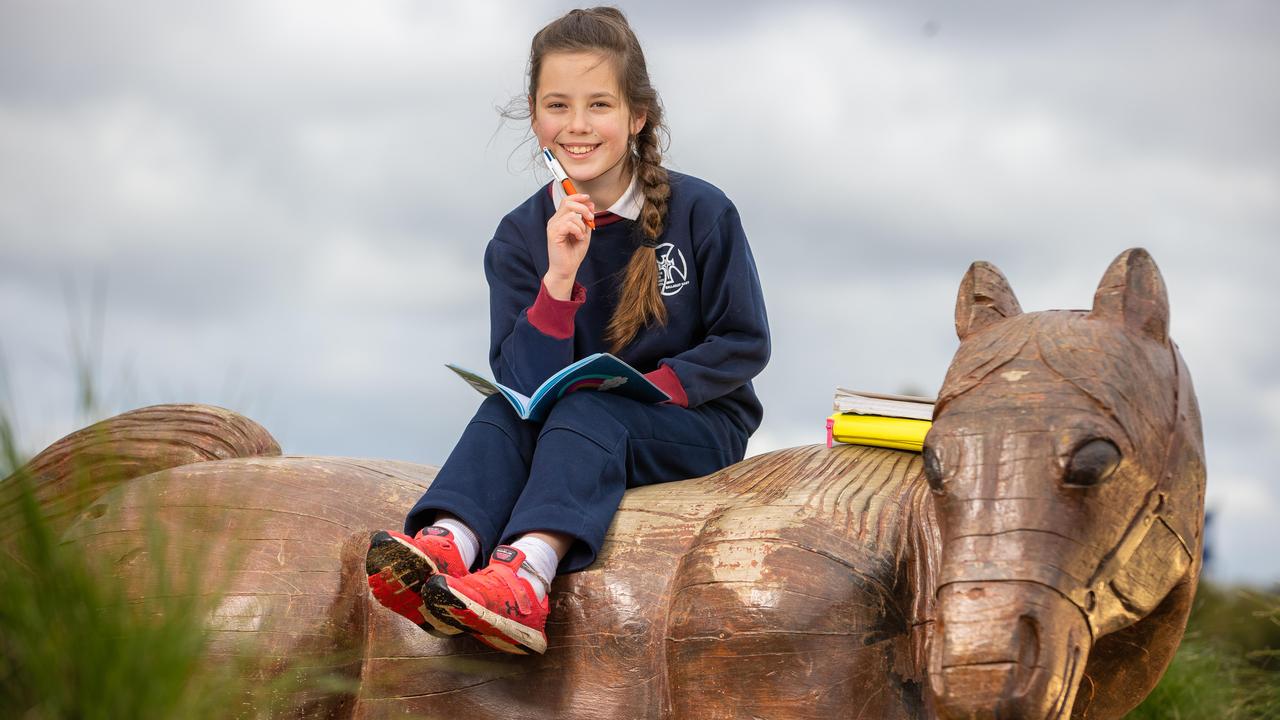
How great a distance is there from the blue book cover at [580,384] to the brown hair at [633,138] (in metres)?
0.27

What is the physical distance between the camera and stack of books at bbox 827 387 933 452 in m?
3.30

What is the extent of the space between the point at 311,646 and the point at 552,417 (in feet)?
2.75

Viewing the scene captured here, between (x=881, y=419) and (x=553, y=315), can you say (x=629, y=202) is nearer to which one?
(x=553, y=315)

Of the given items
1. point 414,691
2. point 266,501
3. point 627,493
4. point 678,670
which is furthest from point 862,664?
point 266,501

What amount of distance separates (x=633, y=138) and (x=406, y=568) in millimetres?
1607

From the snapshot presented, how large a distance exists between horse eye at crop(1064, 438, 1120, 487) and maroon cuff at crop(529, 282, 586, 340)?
146 centimetres

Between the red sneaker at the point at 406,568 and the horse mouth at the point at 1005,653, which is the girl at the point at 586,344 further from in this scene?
the horse mouth at the point at 1005,653

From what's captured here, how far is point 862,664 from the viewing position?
2.88 m

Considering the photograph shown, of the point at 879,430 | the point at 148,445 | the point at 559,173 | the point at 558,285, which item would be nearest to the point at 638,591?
the point at 879,430

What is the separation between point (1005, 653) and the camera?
2.43m

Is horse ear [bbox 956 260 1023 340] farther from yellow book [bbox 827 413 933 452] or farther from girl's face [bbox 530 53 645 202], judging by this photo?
girl's face [bbox 530 53 645 202]

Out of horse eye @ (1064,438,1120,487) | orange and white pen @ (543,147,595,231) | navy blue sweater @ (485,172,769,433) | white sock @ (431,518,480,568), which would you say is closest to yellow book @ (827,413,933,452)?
navy blue sweater @ (485,172,769,433)

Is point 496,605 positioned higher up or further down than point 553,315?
further down

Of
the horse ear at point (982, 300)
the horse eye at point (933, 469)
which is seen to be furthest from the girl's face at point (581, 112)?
the horse eye at point (933, 469)
